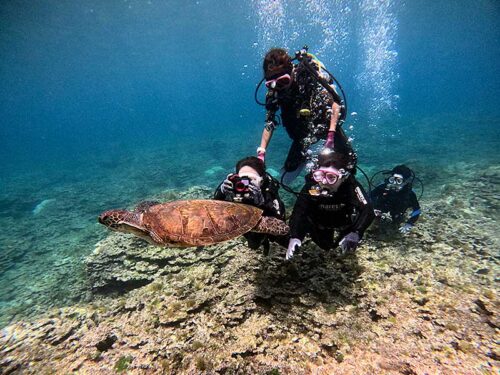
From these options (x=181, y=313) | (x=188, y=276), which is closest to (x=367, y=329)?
(x=181, y=313)

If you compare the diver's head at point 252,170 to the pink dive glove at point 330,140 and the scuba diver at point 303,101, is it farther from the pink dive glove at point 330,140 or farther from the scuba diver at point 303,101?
the pink dive glove at point 330,140

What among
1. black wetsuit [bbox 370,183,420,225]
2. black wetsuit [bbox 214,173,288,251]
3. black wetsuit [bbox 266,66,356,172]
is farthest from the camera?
black wetsuit [bbox 370,183,420,225]

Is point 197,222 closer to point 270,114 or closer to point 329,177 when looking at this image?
point 329,177

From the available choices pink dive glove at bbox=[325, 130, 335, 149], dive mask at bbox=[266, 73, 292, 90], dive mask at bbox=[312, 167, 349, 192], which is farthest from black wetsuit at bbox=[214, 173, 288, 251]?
dive mask at bbox=[266, 73, 292, 90]

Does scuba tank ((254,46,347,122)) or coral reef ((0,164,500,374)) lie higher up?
scuba tank ((254,46,347,122))

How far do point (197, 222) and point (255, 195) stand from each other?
95 centimetres

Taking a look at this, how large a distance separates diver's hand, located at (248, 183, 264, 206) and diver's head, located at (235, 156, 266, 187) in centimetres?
6

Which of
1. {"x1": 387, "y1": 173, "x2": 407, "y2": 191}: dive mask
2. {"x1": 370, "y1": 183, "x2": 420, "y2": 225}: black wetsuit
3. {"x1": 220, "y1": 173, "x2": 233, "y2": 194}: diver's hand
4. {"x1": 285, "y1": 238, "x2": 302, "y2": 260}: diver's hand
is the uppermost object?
{"x1": 387, "y1": 173, "x2": 407, "y2": 191}: dive mask

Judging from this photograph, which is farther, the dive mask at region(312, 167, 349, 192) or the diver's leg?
the diver's leg

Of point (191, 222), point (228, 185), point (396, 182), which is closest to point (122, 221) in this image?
point (191, 222)

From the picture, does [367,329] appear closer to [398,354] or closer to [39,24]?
[398,354]

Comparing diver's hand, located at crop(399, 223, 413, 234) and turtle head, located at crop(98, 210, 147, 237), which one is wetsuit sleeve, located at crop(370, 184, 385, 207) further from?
turtle head, located at crop(98, 210, 147, 237)

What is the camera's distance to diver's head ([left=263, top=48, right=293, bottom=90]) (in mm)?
4234

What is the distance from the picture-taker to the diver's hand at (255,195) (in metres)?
3.35
